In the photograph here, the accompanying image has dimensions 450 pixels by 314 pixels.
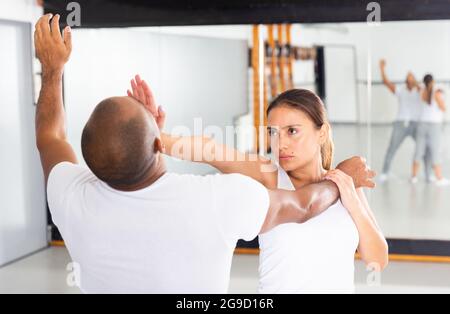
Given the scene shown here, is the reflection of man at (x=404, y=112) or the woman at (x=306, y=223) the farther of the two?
the reflection of man at (x=404, y=112)

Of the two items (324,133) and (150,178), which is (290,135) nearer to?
(324,133)

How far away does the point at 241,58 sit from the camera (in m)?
6.30

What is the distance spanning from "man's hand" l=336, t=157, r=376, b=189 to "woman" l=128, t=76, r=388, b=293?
0.04 m

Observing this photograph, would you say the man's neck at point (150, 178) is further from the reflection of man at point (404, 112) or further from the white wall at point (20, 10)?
the reflection of man at point (404, 112)

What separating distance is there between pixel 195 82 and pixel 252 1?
130 cm

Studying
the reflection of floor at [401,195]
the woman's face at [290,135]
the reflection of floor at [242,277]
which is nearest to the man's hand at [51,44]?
the woman's face at [290,135]

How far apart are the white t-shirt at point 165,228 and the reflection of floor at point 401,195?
4.37 m

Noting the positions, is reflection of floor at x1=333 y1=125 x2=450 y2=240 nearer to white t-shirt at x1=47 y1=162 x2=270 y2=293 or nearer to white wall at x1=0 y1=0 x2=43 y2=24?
white wall at x1=0 y1=0 x2=43 y2=24

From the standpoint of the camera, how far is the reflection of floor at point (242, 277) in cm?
463

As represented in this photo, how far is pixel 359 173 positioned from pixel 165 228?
26.8 inches

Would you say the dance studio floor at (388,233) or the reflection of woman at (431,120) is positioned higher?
the reflection of woman at (431,120)

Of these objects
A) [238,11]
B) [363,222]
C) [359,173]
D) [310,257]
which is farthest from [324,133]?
[238,11]

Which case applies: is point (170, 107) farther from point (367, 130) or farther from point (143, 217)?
point (143, 217)

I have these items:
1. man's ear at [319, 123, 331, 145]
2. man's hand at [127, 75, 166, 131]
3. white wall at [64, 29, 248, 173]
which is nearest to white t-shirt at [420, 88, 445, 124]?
white wall at [64, 29, 248, 173]
